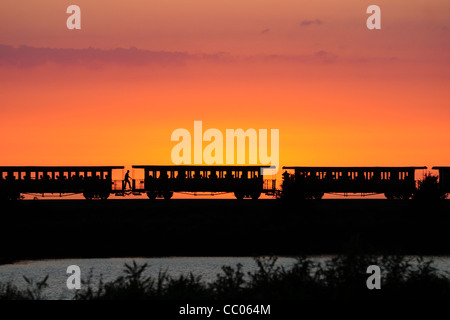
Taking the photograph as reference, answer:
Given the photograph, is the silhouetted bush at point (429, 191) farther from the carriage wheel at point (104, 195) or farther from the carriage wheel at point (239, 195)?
the carriage wheel at point (104, 195)

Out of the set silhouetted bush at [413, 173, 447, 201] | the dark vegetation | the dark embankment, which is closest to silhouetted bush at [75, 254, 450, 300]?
the dark vegetation

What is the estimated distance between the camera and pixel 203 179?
57.2 metres

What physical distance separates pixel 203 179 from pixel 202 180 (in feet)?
0.44

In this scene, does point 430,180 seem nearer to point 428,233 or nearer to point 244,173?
point 428,233

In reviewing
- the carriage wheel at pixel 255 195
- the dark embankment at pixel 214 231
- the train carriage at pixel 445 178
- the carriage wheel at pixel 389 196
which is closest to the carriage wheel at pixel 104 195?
the carriage wheel at pixel 255 195

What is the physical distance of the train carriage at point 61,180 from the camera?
56406 millimetres

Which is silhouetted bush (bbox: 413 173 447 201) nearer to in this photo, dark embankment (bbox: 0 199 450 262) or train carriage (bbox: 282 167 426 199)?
dark embankment (bbox: 0 199 450 262)

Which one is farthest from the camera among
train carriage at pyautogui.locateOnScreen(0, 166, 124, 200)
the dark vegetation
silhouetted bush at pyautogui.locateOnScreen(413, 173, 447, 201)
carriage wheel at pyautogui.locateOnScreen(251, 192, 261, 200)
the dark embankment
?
carriage wheel at pyautogui.locateOnScreen(251, 192, 261, 200)

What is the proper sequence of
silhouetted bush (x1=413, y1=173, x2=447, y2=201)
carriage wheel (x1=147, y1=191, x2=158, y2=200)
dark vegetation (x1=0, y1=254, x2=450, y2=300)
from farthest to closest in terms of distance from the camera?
1. carriage wheel (x1=147, y1=191, x2=158, y2=200)
2. silhouetted bush (x1=413, y1=173, x2=447, y2=201)
3. dark vegetation (x1=0, y1=254, x2=450, y2=300)

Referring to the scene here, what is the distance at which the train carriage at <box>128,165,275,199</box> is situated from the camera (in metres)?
56.8

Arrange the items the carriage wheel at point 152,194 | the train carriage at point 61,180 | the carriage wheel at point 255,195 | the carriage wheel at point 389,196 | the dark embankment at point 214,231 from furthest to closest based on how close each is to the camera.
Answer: the carriage wheel at point 389,196 → the carriage wheel at point 152,194 → the carriage wheel at point 255,195 → the train carriage at point 61,180 → the dark embankment at point 214,231
